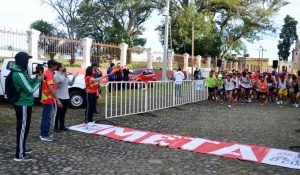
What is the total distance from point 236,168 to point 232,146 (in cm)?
165

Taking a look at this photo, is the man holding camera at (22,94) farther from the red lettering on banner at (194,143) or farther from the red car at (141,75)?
the red car at (141,75)

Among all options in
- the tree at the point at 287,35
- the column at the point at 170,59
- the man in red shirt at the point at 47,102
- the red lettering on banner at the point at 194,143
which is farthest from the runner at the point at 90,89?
the tree at the point at 287,35

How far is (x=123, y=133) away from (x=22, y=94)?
334cm

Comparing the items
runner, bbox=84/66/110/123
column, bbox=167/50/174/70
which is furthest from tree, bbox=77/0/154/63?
runner, bbox=84/66/110/123

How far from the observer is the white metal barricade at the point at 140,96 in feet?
36.6

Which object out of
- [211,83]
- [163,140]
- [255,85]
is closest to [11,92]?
[163,140]

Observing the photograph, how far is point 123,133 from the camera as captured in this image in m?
8.84

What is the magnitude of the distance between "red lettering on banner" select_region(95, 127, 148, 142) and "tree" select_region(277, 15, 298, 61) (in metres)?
93.0

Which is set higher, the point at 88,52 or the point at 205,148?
Result: the point at 88,52

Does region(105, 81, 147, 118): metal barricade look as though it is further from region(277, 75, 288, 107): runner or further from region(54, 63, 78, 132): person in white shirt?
region(277, 75, 288, 107): runner

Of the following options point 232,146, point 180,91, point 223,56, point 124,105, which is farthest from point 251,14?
point 232,146

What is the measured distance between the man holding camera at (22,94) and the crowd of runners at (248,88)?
13509mm

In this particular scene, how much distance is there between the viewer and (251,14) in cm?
4538

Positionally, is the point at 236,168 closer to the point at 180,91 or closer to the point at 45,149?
the point at 45,149
